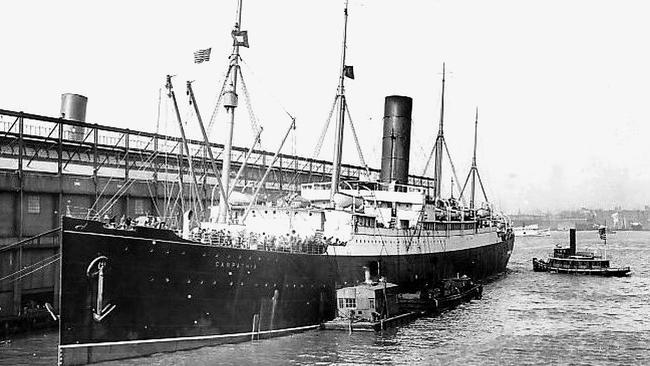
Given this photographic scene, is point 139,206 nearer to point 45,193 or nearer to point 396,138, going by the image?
point 45,193

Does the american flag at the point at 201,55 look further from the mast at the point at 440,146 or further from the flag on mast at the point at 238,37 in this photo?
the mast at the point at 440,146

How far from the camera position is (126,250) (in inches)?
884

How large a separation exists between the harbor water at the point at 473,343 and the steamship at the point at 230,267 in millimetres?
901

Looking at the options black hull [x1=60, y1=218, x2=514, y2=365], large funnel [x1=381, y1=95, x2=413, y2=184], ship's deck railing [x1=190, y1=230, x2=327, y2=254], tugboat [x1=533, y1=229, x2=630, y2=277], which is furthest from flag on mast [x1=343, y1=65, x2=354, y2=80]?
tugboat [x1=533, y1=229, x2=630, y2=277]

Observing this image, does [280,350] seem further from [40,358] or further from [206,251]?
[40,358]

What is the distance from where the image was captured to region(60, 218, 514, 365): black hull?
2164 centimetres

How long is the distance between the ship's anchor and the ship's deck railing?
168 inches

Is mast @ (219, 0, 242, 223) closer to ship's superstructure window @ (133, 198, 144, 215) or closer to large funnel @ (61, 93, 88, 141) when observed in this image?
ship's superstructure window @ (133, 198, 144, 215)

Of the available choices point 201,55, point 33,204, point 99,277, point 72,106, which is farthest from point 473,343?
point 72,106

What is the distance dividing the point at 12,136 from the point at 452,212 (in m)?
33.7

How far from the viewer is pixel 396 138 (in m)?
44.8

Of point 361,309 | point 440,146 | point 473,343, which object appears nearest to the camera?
point 473,343

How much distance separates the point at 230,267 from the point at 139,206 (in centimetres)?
1548

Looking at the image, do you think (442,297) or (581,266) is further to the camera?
(581,266)
